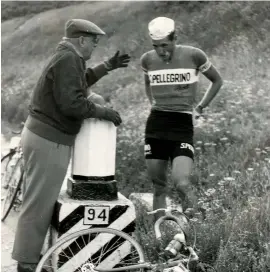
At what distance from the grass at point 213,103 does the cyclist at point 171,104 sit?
0.54 m

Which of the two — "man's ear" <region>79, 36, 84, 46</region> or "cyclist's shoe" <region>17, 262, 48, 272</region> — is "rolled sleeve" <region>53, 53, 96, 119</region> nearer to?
"man's ear" <region>79, 36, 84, 46</region>

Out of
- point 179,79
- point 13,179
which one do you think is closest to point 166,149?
point 179,79

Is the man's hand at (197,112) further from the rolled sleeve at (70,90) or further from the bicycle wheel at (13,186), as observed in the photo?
the bicycle wheel at (13,186)

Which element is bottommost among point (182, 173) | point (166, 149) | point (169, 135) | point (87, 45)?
point (182, 173)

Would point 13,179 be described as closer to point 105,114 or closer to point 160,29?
point 160,29

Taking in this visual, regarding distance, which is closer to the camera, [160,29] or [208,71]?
[160,29]

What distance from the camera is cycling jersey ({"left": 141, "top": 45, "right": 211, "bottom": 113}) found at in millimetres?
5266

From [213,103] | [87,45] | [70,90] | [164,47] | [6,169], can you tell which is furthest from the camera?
[213,103]

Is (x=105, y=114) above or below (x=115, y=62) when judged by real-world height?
below

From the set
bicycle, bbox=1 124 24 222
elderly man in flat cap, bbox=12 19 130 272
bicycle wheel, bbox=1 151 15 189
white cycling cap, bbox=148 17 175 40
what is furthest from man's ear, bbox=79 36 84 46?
bicycle wheel, bbox=1 151 15 189

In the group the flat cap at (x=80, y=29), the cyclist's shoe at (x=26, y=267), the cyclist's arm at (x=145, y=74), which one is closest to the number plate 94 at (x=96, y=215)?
the cyclist's shoe at (x=26, y=267)

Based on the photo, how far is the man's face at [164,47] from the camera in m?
5.14

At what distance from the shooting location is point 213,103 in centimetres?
859

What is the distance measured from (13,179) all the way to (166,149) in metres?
3.20
